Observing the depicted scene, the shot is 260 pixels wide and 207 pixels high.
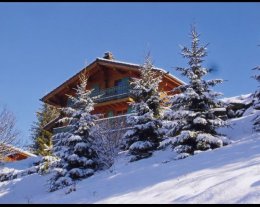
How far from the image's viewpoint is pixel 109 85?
108 ft

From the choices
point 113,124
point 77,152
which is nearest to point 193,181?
point 77,152

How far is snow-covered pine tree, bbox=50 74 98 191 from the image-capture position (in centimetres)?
1831

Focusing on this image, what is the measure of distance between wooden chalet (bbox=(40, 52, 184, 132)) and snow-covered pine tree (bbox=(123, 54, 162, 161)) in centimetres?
777

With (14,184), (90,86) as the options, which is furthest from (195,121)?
(90,86)

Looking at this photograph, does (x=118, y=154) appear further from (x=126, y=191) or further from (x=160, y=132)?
(x=126, y=191)

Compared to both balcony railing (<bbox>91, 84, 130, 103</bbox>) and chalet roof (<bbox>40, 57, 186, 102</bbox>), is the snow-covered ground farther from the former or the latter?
chalet roof (<bbox>40, 57, 186, 102</bbox>)

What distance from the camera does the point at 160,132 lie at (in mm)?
18500

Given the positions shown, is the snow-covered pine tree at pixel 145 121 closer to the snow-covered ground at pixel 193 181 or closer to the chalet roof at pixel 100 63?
the snow-covered ground at pixel 193 181

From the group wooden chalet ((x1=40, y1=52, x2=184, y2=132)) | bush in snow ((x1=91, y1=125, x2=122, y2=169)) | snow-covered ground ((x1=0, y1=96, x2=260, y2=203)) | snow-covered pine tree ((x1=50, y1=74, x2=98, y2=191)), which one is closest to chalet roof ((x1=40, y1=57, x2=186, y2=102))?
wooden chalet ((x1=40, y1=52, x2=184, y2=132))

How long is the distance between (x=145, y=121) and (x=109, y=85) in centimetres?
1446

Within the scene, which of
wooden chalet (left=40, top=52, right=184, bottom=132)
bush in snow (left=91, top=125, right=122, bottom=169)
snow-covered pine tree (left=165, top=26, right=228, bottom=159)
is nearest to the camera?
snow-covered pine tree (left=165, top=26, right=228, bottom=159)

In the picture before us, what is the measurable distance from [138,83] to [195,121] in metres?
5.11

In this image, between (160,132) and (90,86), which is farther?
(90,86)

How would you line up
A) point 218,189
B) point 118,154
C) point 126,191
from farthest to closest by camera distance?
point 118,154
point 126,191
point 218,189
